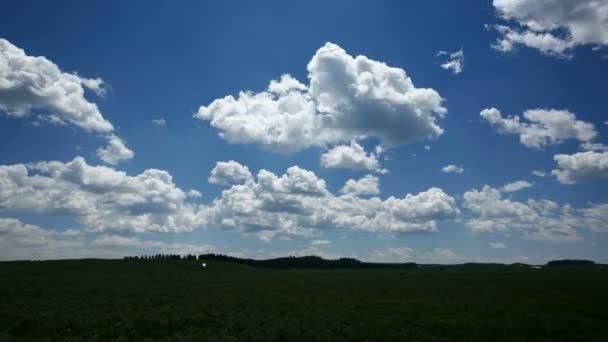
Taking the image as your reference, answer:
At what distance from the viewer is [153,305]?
38875 mm

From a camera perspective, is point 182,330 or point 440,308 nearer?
point 182,330

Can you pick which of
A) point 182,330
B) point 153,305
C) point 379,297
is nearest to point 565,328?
point 379,297

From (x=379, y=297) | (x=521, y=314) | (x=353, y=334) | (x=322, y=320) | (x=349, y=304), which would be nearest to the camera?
(x=353, y=334)

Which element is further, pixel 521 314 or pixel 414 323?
pixel 521 314

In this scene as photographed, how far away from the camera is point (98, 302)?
3922 centimetres

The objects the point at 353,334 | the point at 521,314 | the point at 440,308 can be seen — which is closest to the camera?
the point at 353,334

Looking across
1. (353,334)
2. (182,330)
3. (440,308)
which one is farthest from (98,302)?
(440,308)

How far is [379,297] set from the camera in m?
47.0

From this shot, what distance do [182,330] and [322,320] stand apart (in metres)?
9.47

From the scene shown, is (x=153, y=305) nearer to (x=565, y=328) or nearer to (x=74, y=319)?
(x=74, y=319)

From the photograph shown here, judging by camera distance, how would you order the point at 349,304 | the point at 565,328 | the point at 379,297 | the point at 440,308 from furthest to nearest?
the point at 379,297
the point at 349,304
the point at 440,308
the point at 565,328

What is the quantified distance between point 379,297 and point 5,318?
33360mm

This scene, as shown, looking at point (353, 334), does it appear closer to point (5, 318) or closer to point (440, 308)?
point (440, 308)

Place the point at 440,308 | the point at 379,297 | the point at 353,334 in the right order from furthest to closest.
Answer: the point at 379,297, the point at 440,308, the point at 353,334
